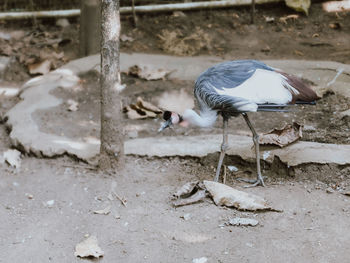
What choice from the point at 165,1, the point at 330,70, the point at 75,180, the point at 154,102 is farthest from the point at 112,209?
the point at 165,1

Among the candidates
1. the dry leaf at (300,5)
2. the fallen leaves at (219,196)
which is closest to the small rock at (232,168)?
the fallen leaves at (219,196)

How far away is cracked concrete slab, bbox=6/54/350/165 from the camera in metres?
4.65

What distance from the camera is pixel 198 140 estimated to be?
4867 millimetres

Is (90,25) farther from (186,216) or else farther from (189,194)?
(186,216)

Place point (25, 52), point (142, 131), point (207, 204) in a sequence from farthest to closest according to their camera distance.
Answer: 1. point (25, 52)
2. point (142, 131)
3. point (207, 204)

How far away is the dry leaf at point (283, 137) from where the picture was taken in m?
4.39

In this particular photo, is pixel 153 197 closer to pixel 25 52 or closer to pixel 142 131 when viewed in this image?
pixel 142 131

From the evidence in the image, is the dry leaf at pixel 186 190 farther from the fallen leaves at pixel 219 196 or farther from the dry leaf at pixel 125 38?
the dry leaf at pixel 125 38

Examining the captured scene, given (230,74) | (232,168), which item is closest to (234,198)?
(232,168)

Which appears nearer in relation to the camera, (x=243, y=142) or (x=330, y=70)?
(x=243, y=142)

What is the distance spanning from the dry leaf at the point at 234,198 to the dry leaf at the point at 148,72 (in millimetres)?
2558

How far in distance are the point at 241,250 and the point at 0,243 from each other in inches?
67.9

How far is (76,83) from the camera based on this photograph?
6355 millimetres

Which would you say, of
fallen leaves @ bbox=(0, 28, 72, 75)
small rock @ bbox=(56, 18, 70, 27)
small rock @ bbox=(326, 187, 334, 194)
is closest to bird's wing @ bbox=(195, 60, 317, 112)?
small rock @ bbox=(326, 187, 334, 194)
